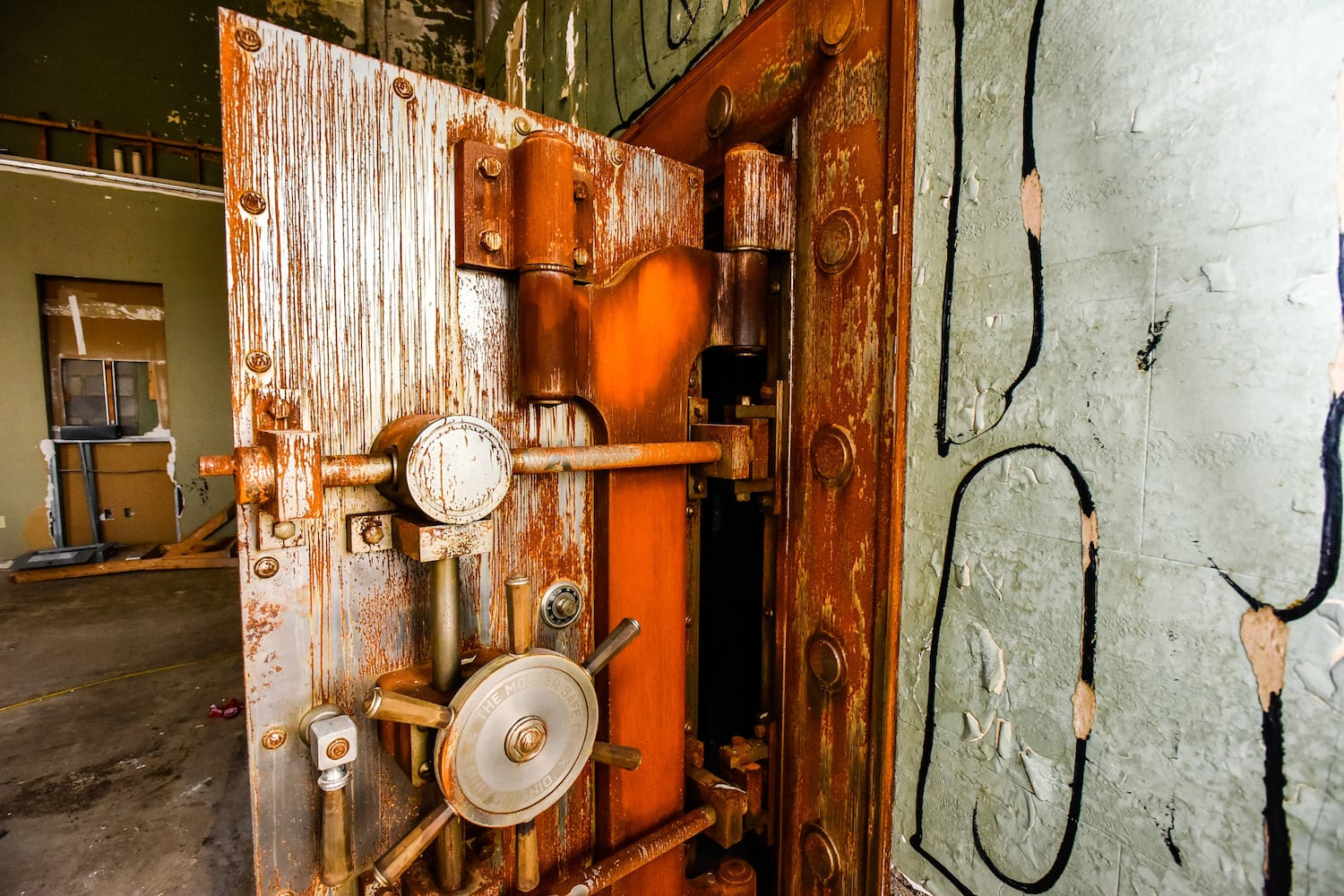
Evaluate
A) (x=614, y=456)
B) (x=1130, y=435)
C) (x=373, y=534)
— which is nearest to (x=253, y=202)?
(x=373, y=534)

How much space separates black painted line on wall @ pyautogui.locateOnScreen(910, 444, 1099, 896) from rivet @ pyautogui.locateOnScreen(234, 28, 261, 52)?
100 centimetres

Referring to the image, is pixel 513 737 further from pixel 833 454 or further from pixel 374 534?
pixel 833 454

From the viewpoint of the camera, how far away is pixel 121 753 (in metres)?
2.06

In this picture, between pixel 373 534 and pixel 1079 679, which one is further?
pixel 373 534

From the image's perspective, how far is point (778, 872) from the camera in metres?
1.03

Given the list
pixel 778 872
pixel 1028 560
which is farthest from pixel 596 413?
pixel 778 872

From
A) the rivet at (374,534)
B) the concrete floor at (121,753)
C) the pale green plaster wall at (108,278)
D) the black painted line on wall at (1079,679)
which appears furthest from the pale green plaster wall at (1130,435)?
the pale green plaster wall at (108,278)

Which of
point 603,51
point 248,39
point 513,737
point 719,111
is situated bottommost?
point 513,737

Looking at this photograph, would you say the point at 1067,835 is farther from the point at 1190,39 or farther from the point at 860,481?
the point at 1190,39

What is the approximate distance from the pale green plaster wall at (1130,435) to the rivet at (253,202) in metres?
0.84

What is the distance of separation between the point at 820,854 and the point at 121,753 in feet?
8.45

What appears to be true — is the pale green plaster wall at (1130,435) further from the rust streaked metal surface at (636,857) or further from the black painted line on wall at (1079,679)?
the rust streaked metal surface at (636,857)

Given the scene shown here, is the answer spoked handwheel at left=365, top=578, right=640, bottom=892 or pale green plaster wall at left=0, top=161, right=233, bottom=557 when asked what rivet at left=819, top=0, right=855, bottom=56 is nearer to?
spoked handwheel at left=365, top=578, right=640, bottom=892

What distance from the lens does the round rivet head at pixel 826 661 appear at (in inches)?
35.3
